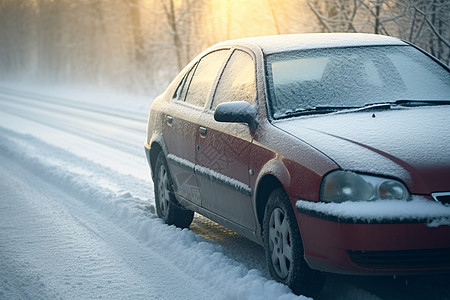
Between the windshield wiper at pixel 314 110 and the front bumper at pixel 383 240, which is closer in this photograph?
the front bumper at pixel 383 240

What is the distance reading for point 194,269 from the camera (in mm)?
5453

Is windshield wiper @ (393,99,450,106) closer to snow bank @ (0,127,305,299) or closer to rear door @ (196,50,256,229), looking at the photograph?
rear door @ (196,50,256,229)

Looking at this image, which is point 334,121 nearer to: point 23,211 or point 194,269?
point 194,269

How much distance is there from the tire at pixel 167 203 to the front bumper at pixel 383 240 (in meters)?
2.71

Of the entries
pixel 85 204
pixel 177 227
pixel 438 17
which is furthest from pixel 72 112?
pixel 177 227

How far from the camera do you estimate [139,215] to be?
7.23 meters

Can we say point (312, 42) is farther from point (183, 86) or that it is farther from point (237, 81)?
point (183, 86)

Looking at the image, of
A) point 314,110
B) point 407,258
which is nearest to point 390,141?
point 407,258

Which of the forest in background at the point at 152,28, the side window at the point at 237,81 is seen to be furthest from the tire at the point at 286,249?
the forest in background at the point at 152,28

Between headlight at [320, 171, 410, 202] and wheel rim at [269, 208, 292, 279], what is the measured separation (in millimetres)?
465

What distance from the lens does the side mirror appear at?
5207mm

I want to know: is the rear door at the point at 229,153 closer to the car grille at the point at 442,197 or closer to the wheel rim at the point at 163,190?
the wheel rim at the point at 163,190

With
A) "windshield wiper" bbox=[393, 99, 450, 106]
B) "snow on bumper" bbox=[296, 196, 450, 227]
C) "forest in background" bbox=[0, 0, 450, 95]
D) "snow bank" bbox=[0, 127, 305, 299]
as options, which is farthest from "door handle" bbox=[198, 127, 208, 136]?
"forest in background" bbox=[0, 0, 450, 95]

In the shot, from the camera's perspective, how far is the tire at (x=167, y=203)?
6.86 metres
